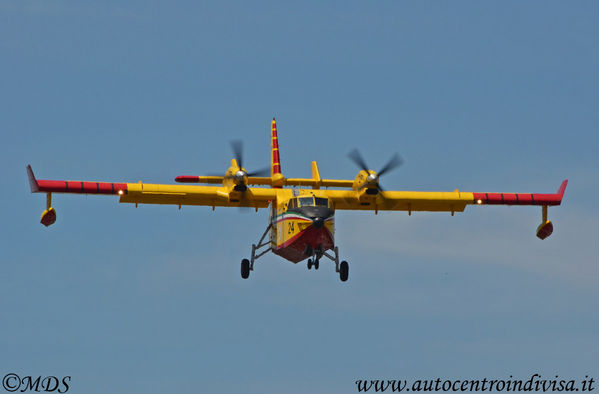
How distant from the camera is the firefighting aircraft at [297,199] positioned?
1379 inches

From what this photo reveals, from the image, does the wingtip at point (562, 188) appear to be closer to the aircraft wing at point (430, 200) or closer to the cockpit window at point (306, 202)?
the aircraft wing at point (430, 200)

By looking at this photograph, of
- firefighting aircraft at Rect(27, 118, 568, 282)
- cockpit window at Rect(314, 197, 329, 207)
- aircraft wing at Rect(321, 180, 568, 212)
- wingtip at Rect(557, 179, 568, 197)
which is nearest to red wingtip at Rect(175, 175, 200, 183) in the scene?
→ firefighting aircraft at Rect(27, 118, 568, 282)

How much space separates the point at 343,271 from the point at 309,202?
3413mm

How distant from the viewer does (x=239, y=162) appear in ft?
125

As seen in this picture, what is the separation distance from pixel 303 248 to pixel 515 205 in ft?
35.8

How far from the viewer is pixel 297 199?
3531 cm

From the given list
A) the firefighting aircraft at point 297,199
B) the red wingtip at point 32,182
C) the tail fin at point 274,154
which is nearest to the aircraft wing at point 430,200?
the firefighting aircraft at point 297,199

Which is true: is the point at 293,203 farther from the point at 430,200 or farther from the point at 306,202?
the point at 430,200

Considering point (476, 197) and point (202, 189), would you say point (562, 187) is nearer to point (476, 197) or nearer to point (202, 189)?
point (476, 197)

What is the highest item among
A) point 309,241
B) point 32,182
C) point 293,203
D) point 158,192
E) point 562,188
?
point 562,188

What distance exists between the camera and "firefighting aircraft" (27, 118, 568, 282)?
3503 centimetres

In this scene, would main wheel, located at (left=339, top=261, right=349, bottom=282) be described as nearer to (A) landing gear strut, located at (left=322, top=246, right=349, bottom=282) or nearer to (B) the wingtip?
(A) landing gear strut, located at (left=322, top=246, right=349, bottom=282)

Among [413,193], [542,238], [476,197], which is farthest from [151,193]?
[542,238]

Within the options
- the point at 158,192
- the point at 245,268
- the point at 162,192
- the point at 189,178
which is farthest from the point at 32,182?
the point at 245,268
